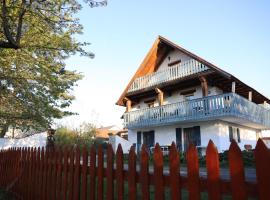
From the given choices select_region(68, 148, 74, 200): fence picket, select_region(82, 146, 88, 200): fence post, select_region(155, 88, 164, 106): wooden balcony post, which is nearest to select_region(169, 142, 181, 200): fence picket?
select_region(82, 146, 88, 200): fence post

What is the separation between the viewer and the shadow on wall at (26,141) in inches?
897

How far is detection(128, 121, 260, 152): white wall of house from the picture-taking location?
19.5 metres

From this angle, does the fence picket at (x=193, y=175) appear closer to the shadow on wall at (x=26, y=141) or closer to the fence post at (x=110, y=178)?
the fence post at (x=110, y=178)

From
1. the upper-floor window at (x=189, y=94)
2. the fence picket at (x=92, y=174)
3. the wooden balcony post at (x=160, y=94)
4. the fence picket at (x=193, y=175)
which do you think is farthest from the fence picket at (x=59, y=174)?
the wooden balcony post at (x=160, y=94)

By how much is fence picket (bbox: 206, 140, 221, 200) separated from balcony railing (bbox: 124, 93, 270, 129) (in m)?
16.0

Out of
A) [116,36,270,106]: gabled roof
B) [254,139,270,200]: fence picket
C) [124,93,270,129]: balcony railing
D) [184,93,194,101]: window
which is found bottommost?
[254,139,270,200]: fence picket

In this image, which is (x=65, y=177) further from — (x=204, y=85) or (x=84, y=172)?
(x=204, y=85)

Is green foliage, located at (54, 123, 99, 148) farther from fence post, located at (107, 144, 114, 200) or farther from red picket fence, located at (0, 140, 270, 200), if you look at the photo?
fence post, located at (107, 144, 114, 200)

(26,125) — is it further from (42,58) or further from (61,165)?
(61,165)

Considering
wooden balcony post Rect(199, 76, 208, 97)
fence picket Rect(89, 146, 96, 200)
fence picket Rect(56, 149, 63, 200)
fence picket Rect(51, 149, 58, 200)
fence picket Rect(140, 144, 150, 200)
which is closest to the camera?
fence picket Rect(140, 144, 150, 200)

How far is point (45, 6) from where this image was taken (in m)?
8.51

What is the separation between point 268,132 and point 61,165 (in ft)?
102

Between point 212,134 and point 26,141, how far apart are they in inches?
618

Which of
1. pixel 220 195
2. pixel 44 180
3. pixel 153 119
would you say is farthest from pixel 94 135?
pixel 220 195
